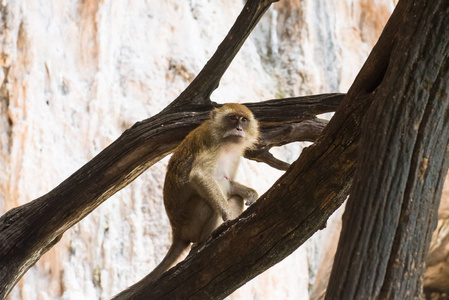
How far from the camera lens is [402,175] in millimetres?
2121

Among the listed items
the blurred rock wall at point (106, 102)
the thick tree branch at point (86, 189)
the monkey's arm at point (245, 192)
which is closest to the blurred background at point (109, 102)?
the blurred rock wall at point (106, 102)

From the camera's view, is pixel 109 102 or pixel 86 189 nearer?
pixel 86 189

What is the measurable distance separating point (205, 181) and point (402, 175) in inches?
87.1

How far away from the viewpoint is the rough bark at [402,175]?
2066 millimetres

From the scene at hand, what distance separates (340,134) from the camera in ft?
8.78

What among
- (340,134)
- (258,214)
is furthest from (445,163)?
(258,214)

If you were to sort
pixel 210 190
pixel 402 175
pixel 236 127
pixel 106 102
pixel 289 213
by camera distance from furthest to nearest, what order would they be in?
pixel 106 102 → pixel 236 127 → pixel 210 190 → pixel 289 213 → pixel 402 175

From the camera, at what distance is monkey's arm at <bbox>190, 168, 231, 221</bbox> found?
4.16m

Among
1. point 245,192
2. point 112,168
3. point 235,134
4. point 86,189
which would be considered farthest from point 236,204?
point 86,189

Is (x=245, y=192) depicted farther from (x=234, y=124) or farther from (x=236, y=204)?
(x=234, y=124)

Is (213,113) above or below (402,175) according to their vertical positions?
above

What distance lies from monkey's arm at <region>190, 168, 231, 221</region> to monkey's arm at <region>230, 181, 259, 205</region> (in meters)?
0.27

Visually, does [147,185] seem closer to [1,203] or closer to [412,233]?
[1,203]

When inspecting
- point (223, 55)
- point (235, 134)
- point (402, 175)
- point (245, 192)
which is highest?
point (223, 55)
